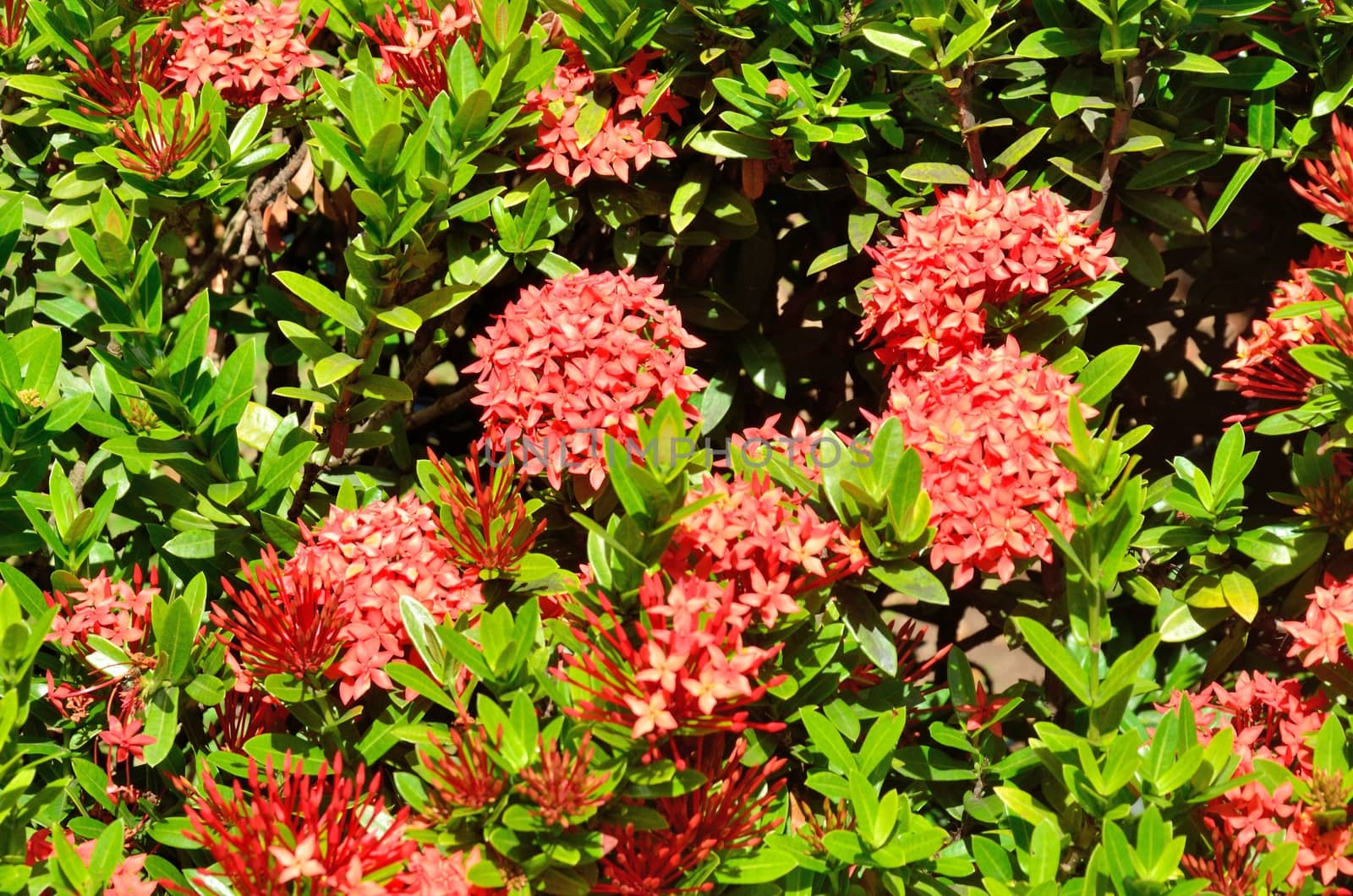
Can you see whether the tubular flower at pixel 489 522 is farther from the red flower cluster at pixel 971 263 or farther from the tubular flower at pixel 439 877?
the red flower cluster at pixel 971 263

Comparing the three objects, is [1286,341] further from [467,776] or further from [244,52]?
[244,52]

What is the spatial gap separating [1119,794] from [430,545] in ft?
3.16

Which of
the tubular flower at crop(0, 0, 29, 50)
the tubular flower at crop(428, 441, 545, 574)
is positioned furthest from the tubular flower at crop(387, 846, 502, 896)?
the tubular flower at crop(0, 0, 29, 50)

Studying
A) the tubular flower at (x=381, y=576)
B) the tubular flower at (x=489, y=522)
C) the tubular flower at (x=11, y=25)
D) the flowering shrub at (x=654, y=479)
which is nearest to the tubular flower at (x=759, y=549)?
the flowering shrub at (x=654, y=479)

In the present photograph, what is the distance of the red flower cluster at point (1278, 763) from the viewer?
5.54 ft

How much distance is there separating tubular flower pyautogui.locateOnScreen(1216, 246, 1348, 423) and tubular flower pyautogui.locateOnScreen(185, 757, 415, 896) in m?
1.37

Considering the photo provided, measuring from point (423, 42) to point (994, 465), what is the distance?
1.08m

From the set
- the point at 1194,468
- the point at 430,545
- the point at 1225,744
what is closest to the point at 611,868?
the point at 430,545

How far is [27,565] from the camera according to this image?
7.66ft

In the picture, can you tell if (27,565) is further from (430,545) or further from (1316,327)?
(1316,327)

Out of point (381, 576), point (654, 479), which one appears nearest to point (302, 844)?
point (381, 576)

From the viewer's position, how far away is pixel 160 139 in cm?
204

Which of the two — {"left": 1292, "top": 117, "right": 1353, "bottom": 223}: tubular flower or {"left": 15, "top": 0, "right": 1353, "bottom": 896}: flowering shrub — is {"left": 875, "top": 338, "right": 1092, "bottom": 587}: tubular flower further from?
{"left": 1292, "top": 117, "right": 1353, "bottom": 223}: tubular flower

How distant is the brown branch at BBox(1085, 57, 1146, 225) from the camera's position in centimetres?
205
